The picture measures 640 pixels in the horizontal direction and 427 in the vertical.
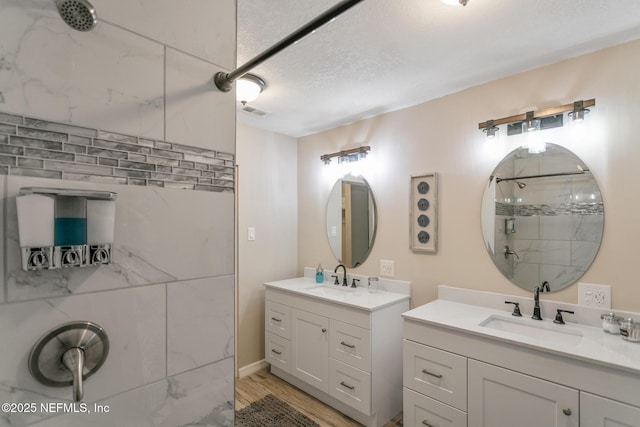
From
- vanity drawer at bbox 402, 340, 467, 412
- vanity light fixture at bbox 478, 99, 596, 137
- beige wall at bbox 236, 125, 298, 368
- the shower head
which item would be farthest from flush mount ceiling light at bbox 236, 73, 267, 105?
vanity drawer at bbox 402, 340, 467, 412

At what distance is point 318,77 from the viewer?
6.57 ft

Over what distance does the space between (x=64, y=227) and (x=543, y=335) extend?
6.82 feet

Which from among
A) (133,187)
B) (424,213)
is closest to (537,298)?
(424,213)

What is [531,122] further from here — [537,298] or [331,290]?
[331,290]

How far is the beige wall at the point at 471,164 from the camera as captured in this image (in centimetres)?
160

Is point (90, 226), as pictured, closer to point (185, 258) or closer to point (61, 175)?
point (61, 175)

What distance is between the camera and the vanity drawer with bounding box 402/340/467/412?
5.37 ft

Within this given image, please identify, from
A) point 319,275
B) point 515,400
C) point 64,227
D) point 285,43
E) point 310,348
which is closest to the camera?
point 64,227

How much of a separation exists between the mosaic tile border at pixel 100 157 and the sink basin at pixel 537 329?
1731 mm

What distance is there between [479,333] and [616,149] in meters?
1.25

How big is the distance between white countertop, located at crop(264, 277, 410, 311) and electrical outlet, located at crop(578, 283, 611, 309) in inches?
41.6

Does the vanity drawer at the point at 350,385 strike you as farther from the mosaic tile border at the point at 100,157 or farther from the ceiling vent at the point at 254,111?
the ceiling vent at the point at 254,111

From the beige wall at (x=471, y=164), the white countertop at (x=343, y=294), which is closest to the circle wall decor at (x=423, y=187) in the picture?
the beige wall at (x=471, y=164)

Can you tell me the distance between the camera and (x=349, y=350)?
2.17m
